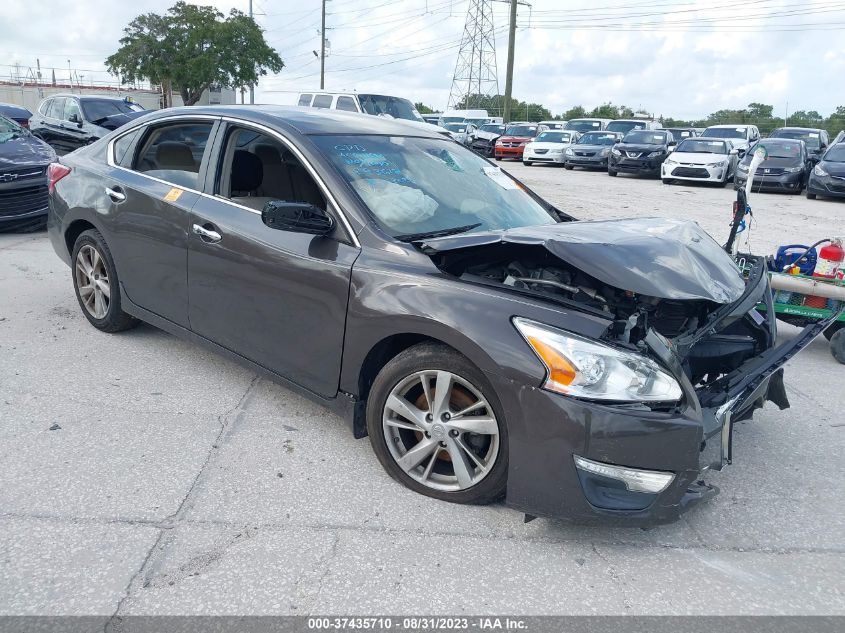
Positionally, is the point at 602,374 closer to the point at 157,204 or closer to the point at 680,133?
the point at 157,204

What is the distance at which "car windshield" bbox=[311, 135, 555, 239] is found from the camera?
3.48 metres

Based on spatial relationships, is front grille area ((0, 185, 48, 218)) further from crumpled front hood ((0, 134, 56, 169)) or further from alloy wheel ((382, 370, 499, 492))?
alloy wheel ((382, 370, 499, 492))

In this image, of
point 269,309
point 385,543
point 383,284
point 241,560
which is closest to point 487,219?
point 383,284

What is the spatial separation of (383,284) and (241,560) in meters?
1.28

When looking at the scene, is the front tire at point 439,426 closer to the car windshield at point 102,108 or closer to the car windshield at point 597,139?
the car windshield at point 102,108

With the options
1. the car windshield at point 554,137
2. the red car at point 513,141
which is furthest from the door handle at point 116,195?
the red car at point 513,141

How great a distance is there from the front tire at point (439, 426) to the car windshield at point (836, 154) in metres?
17.5

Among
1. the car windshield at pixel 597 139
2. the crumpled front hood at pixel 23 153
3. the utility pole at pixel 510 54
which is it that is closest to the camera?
the crumpled front hood at pixel 23 153

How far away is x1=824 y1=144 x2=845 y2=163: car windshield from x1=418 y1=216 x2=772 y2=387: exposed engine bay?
53.1 feet

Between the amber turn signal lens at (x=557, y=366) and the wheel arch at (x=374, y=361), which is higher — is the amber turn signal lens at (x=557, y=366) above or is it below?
above

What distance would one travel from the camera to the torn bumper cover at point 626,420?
8.40 feet

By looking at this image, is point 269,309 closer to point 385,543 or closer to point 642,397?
point 385,543

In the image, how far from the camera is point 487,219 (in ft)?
12.4

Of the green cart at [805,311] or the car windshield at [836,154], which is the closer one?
the green cart at [805,311]
